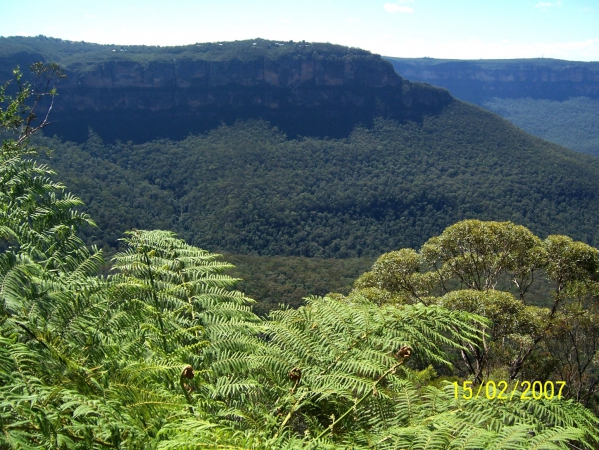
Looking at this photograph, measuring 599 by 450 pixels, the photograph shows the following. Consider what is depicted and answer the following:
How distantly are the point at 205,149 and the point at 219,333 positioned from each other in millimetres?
66546

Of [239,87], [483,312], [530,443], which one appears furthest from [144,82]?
[530,443]

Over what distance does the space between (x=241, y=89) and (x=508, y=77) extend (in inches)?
4239

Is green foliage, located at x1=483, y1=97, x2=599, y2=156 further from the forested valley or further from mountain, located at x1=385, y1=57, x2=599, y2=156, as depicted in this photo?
the forested valley

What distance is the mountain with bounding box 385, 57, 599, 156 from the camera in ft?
438

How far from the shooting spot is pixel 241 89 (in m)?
80.6

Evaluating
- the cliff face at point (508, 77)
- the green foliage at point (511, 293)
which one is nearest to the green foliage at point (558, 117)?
the cliff face at point (508, 77)

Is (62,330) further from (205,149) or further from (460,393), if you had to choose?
(205,149)

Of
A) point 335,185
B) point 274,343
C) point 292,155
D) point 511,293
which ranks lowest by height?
point 335,185

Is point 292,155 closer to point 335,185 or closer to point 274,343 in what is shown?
point 335,185

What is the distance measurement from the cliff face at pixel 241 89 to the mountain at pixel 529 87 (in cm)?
6739

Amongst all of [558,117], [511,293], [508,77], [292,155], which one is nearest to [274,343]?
[511,293]

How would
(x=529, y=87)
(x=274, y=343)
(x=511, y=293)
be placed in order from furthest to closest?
(x=529, y=87), (x=511, y=293), (x=274, y=343)

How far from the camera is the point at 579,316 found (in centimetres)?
909

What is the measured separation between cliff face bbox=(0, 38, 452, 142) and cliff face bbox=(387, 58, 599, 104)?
227 feet
